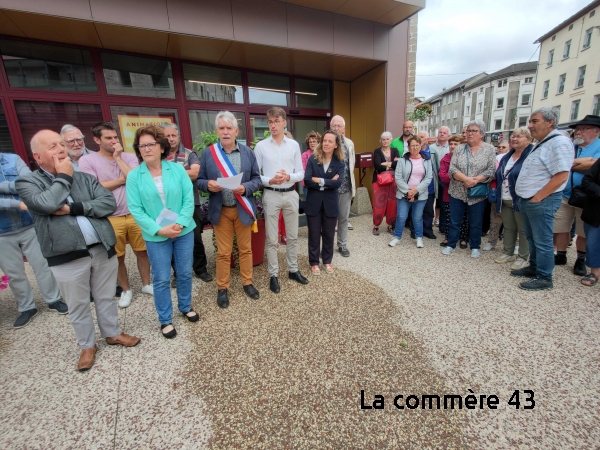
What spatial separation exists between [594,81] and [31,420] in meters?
35.1

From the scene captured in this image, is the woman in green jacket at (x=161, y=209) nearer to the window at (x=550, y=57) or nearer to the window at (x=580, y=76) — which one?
the window at (x=580, y=76)

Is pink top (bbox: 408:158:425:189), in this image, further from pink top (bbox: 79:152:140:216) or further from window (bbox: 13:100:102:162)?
window (bbox: 13:100:102:162)

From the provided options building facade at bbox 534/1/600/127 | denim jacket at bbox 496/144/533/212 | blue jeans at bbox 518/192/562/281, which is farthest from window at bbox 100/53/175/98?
building facade at bbox 534/1/600/127

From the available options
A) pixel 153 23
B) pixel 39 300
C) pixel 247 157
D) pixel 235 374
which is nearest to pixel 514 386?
pixel 235 374

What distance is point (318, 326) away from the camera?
2.63m

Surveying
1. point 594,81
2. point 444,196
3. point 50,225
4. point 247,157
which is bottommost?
point 444,196

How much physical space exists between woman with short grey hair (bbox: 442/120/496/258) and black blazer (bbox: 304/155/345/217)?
201 centimetres

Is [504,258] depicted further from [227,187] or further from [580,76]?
[580,76]

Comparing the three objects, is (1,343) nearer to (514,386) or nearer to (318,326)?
(318,326)

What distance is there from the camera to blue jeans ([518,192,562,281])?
10.0 ft

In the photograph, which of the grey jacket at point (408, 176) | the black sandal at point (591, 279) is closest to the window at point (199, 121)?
the grey jacket at point (408, 176)

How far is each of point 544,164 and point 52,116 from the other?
7.56m

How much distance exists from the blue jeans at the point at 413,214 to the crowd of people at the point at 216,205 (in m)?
0.14

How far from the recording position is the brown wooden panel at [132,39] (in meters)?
4.31
